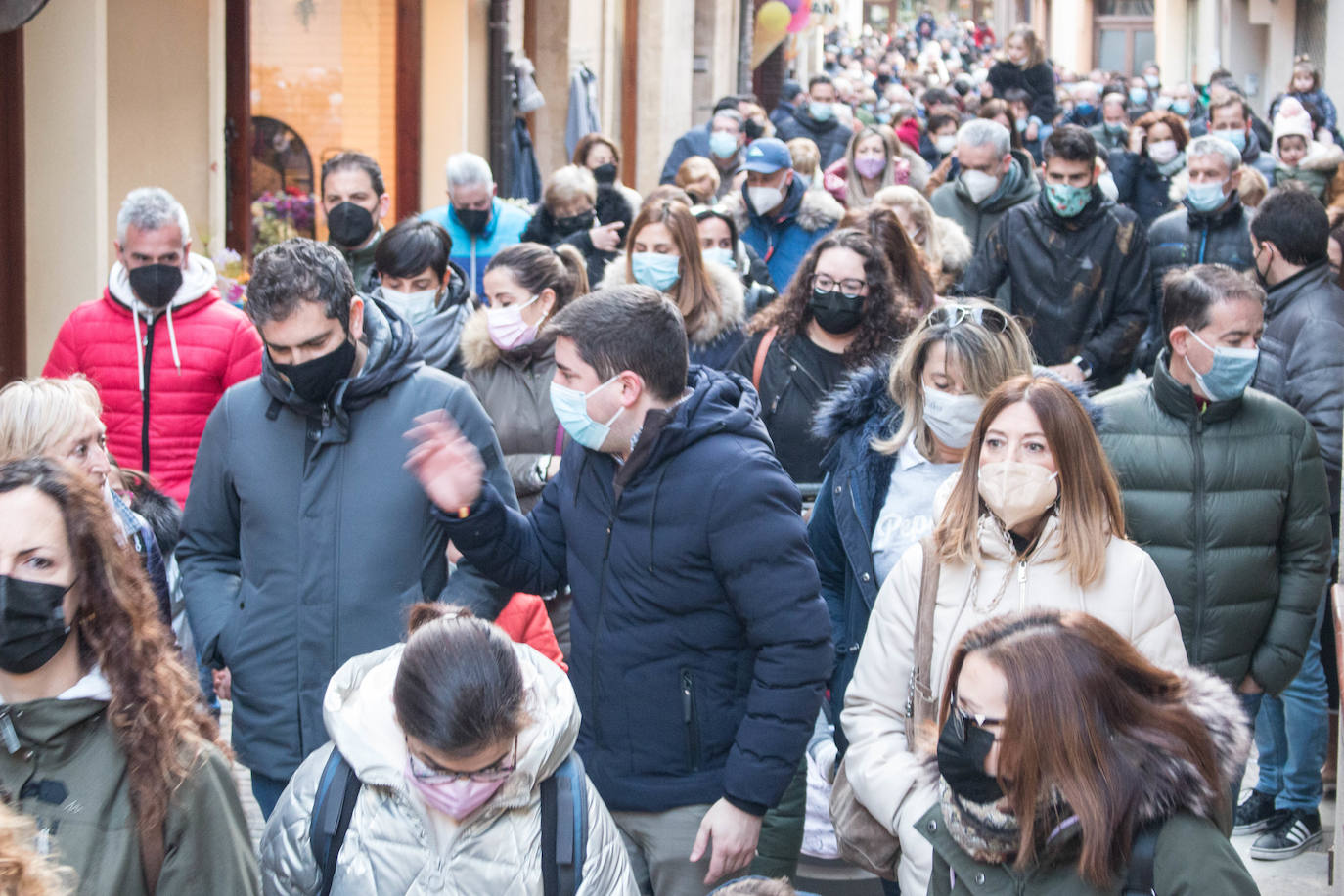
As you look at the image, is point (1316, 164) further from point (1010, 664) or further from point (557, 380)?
point (1010, 664)

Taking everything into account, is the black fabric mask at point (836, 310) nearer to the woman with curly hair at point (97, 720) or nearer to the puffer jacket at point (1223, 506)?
the puffer jacket at point (1223, 506)

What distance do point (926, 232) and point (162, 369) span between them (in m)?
3.85

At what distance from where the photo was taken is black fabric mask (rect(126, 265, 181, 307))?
610 centimetres

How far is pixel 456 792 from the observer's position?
3.23 m

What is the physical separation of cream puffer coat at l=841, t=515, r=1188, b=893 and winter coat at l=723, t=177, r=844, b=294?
5711mm

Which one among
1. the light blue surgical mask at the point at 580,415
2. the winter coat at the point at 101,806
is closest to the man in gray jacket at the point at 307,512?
the light blue surgical mask at the point at 580,415

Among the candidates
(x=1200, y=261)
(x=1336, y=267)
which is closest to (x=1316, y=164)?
(x=1200, y=261)

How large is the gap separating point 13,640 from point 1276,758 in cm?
500

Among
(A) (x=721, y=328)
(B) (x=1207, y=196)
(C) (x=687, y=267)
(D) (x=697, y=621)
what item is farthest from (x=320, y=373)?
(B) (x=1207, y=196)

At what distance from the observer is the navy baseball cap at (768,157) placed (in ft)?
31.0

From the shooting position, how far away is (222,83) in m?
10.7

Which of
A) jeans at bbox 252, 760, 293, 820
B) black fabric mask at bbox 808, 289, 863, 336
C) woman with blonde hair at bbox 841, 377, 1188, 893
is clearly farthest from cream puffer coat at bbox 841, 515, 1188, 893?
black fabric mask at bbox 808, 289, 863, 336

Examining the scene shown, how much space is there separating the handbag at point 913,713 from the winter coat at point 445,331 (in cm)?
290

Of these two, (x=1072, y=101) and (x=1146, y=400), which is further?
(x=1072, y=101)
